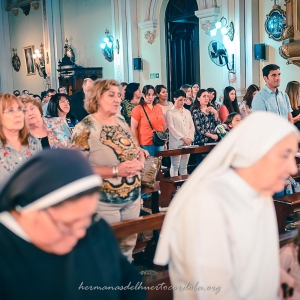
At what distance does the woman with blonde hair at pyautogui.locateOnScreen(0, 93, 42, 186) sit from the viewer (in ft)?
10.1

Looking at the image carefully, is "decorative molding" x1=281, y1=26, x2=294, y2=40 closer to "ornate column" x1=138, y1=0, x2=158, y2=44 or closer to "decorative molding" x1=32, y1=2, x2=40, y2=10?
"ornate column" x1=138, y1=0, x2=158, y2=44

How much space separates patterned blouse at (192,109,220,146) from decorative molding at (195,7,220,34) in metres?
4.91

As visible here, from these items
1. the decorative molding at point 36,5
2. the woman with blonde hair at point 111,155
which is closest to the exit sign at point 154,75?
the decorative molding at point 36,5

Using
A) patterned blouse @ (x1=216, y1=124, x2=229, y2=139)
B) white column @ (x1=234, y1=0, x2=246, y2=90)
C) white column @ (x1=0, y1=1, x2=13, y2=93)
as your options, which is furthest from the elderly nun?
white column @ (x1=0, y1=1, x2=13, y2=93)

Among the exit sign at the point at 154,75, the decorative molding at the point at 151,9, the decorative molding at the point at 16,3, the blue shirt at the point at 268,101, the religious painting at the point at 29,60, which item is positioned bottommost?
the blue shirt at the point at 268,101

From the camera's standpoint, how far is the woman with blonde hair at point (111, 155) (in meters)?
3.08

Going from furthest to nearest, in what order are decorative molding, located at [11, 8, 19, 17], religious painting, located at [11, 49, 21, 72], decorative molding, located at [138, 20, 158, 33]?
religious painting, located at [11, 49, 21, 72], decorative molding, located at [11, 8, 19, 17], decorative molding, located at [138, 20, 158, 33]

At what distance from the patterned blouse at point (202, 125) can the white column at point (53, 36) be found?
410 inches

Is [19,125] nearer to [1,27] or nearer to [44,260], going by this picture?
[44,260]

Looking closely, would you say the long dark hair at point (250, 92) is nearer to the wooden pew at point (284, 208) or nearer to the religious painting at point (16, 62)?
the wooden pew at point (284, 208)

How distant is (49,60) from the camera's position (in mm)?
16719

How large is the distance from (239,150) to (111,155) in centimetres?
162

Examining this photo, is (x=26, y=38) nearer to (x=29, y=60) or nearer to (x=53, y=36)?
(x=29, y=60)

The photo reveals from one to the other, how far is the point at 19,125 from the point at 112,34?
38.6ft
